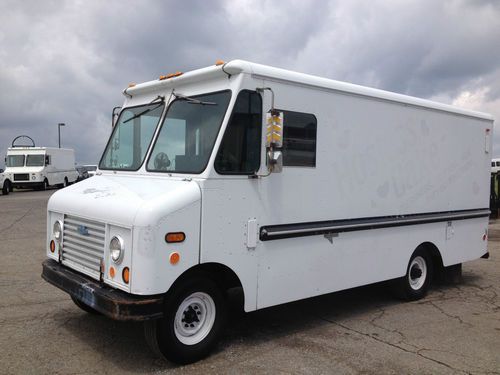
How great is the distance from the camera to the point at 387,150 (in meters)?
Result: 6.44

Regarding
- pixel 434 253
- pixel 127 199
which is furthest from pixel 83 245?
pixel 434 253

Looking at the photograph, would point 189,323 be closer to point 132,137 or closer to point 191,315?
point 191,315

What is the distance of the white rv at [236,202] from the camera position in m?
4.35

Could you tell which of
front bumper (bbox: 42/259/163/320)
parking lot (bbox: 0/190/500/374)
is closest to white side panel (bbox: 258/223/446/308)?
parking lot (bbox: 0/190/500/374)

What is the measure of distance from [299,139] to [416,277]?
3.16 m

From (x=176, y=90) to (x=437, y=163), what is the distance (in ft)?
13.3

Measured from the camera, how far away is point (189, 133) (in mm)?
5012

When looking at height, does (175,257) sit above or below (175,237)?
below

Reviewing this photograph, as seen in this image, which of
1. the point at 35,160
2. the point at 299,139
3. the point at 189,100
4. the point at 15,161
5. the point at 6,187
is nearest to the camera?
the point at 189,100

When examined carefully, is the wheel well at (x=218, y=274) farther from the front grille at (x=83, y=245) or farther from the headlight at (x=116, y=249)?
the front grille at (x=83, y=245)

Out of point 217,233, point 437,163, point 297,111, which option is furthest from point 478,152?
point 217,233

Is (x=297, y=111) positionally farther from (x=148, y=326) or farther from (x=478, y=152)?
(x=478, y=152)

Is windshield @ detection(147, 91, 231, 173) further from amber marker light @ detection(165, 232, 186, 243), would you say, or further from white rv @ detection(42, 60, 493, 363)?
amber marker light @ detection(165, 232, 186, 243)

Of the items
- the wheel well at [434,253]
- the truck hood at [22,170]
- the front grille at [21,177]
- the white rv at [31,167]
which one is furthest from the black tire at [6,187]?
the wheel well at [434,253]
